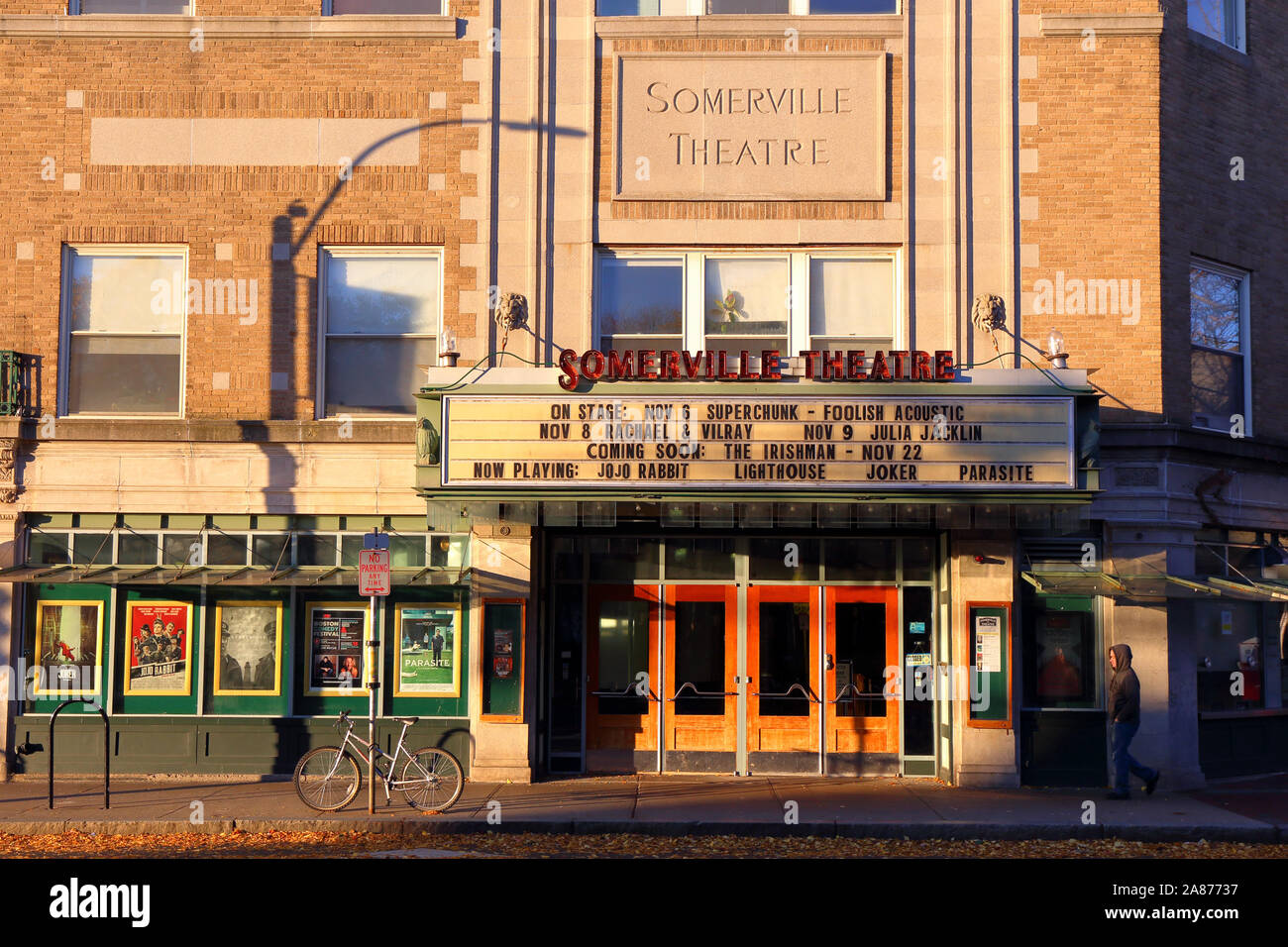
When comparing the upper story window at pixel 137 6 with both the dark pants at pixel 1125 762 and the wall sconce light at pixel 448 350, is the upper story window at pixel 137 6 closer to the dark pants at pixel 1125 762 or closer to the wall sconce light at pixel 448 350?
the wall sconce light at pixel 448 350

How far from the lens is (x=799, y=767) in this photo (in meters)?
16.3

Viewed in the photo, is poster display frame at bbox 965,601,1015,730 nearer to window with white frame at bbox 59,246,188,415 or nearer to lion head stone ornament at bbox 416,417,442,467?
lion head stone ornament at bbox 416,417,442,467

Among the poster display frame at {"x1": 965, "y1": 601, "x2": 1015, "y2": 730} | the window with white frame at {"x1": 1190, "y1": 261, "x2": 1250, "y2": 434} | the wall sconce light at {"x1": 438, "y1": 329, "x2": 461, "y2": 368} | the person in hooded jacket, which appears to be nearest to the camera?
the person in hooded jacket

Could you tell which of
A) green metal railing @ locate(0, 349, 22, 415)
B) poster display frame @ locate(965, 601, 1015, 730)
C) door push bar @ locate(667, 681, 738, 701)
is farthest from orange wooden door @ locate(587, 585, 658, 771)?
green metal railing @ locate(0, 349, 22, 415)

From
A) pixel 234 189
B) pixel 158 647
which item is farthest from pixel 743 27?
pixel 158 647

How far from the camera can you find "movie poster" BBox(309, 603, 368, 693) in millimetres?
16156

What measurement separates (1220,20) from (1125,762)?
426 inches

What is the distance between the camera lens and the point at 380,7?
16.8 metres

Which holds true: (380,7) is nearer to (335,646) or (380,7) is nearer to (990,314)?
(335,646)

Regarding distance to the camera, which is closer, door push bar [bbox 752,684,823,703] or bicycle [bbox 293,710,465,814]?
bicycle [bbox 293,710,465,814]

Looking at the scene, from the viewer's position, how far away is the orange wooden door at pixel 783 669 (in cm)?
1634

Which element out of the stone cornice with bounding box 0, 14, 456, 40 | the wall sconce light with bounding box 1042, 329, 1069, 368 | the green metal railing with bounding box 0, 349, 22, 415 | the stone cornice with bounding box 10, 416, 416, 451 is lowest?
the stone cornice with bounding box 10, 416, 416, 451

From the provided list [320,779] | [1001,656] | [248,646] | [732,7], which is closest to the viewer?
[320,779]

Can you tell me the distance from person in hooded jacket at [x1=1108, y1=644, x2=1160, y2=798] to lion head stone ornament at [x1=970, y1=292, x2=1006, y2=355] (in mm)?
4289
